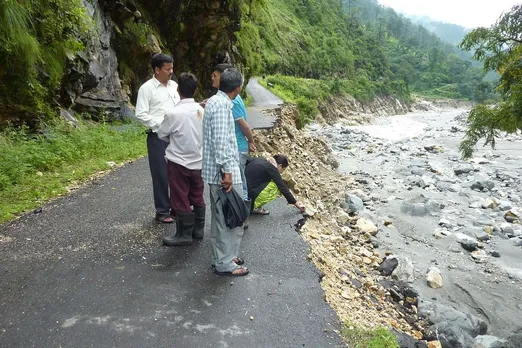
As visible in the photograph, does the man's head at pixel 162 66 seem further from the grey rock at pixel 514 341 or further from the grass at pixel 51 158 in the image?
the grey rock at pixel 514 341

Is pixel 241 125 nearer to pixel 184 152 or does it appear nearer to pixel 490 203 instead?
pixel 184 152

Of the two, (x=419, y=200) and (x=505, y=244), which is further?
(x=419, y=200)

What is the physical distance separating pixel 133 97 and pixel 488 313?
12.8 m

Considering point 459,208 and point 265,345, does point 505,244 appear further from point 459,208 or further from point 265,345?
point 265,345

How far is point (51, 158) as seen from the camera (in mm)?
7238

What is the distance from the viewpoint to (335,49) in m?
70.1

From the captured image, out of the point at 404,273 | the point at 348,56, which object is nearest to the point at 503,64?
the point at 404,273

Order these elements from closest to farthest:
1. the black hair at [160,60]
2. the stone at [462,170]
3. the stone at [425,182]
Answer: the black hair at [160,60], the stone at [425,182], the stone at [462,170]

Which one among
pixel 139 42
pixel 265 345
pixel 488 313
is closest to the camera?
pixel 265 345

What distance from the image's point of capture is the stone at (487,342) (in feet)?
13.8

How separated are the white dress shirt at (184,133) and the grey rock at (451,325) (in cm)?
316

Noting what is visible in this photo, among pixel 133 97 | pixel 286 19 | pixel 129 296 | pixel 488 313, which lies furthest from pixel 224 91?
pixel 286 19

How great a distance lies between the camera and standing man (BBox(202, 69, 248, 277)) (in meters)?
3.52

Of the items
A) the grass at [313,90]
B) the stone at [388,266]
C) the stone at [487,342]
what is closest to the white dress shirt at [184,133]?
the stone at [388,266]
